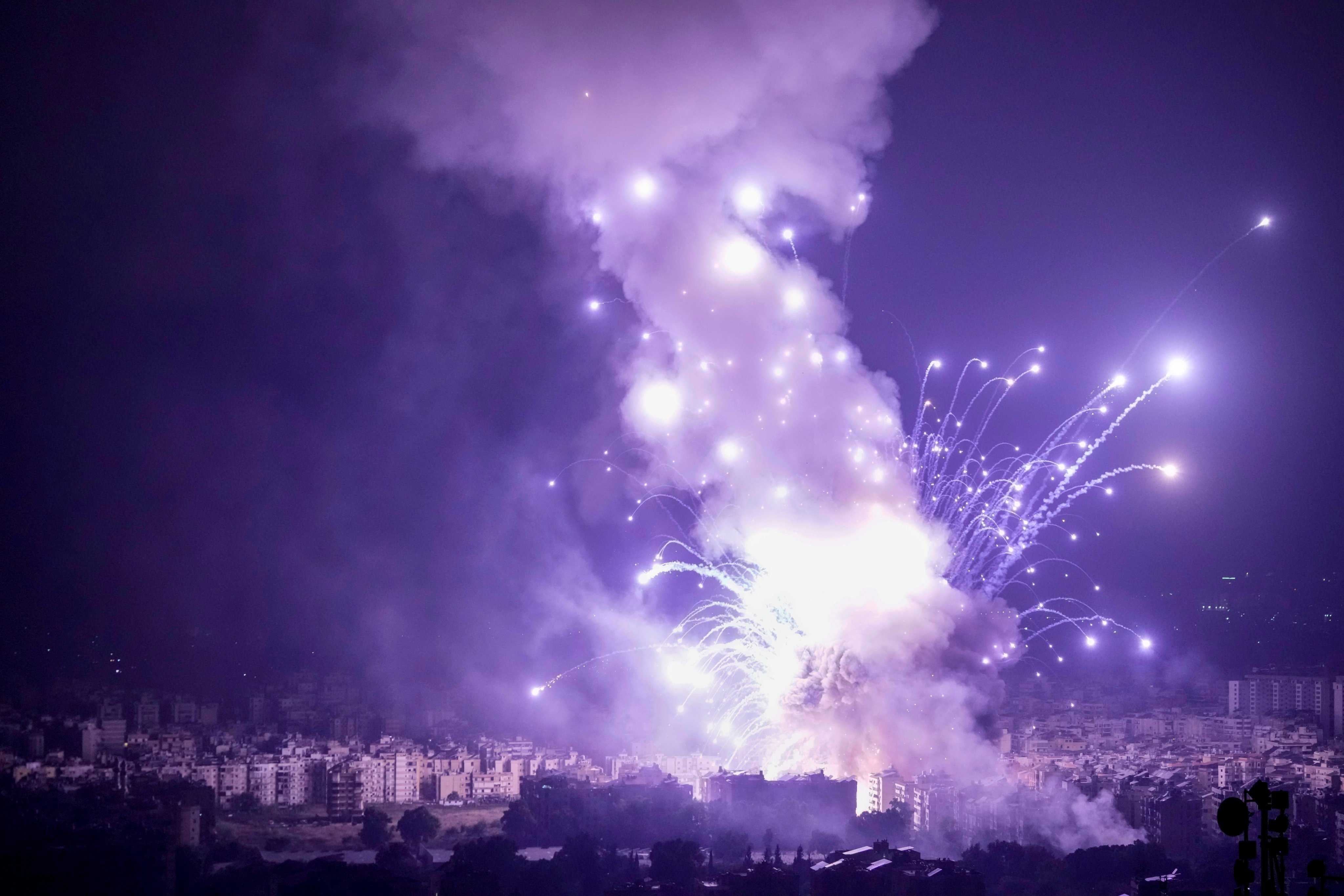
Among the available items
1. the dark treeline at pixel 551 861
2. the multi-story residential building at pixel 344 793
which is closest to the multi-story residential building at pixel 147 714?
the multi-story residential building at pixel 344 793

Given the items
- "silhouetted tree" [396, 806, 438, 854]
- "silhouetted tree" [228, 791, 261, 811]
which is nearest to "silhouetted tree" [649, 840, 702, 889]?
"silhouetted tree" [396, 806, 438, 854]

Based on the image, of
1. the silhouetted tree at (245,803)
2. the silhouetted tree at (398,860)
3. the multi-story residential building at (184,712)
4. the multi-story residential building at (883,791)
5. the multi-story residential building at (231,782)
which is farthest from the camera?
the multi-story residential building at (184,712)

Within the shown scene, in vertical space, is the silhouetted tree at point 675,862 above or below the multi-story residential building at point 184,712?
below

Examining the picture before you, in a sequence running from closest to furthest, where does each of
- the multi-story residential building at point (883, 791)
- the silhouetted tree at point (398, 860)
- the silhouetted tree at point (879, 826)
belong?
the silhouetted tree at point (398, 860), the silhouetted tree at point (879, 826), the multi-story residential building at point (883, 791)

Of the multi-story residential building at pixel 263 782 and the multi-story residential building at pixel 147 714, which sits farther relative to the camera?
the multi-story residential building at pixel 147 714

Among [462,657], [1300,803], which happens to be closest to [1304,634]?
[1300,803]

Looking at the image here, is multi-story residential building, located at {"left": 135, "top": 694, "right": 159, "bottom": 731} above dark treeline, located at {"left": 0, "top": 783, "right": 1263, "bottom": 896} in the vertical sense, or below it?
above

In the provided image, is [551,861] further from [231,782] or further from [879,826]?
[231,782]

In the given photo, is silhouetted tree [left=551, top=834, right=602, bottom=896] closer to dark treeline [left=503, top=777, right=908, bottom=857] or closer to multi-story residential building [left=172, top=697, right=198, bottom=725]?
dark treeline [left=503, top=777, right=908, bottom=857]

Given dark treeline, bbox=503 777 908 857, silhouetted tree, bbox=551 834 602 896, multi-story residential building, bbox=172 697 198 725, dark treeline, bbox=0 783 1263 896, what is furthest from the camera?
multi-story residential building, bbox=172 697 198 725

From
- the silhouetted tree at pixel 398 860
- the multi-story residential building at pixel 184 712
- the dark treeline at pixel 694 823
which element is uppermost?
the multi-story residential building at pixel 184 712

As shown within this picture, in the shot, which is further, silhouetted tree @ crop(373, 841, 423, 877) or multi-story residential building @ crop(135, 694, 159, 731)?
multi-story residential building @ crop(135, 694, 159, 731)

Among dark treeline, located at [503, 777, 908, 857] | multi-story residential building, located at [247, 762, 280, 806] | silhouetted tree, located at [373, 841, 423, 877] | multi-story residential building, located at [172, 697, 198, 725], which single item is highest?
multi-story residential building, located at [172, 697, 198, 725]

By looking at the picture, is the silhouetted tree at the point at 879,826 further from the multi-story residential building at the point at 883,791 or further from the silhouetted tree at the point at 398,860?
the silhouetted tree at the point at 398,860
